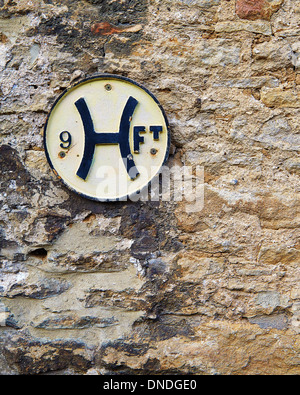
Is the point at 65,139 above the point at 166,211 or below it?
above

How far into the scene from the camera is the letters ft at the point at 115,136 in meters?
1.35

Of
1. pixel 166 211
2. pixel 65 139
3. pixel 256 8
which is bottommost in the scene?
pixel 166 211

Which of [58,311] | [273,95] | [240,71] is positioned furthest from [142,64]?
[58,311]

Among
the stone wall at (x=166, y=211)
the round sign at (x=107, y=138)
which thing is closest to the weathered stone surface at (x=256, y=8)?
the stone wall at (x=166, y=211)

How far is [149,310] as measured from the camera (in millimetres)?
1388

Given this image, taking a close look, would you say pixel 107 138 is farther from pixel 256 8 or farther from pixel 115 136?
pixel 256 8

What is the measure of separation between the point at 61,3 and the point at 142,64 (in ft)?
1.27

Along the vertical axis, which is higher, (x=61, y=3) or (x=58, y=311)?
(x=61, y=3)

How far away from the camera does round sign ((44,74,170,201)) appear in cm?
135

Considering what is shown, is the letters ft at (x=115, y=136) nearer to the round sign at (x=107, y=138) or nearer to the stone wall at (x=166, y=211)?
the round sign at (x=107, y=138)

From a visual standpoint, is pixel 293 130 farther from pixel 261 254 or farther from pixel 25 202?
pixel 25 202

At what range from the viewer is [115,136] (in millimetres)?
1357

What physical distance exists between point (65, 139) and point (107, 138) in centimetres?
16

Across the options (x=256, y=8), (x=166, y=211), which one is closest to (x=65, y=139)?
(x=166, y=211)
